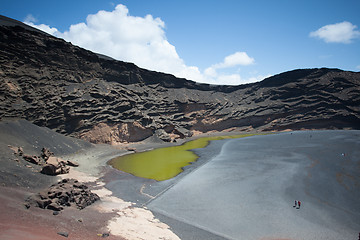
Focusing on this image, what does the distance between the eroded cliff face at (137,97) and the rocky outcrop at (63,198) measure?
27.7m

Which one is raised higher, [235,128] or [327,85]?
[327,85]

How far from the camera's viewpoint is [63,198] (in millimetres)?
13250

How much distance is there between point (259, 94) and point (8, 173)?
7739cm

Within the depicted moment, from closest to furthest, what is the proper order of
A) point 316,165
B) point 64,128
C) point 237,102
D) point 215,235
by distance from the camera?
point 215,235
point 316,165
point 64,128
point 237,102

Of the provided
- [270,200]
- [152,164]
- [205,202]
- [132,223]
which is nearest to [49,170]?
[132,223]

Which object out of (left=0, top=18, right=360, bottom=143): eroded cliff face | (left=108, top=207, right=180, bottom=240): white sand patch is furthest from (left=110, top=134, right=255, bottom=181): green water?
(left=0, top=18, right=360, bottom=143): eroded cliff face

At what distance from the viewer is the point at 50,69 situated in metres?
42.2

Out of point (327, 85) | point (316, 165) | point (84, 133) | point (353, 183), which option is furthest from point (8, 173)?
point (327, 85)

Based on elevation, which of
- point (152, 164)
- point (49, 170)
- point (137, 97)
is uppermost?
point (137, 97)

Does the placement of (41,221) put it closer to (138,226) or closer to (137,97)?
(138,226)

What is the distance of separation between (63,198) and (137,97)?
43.6 metres

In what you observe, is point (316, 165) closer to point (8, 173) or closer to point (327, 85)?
point (8, 173)

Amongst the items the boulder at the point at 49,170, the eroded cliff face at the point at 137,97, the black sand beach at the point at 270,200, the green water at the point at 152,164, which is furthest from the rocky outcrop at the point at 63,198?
the eroded cliff face at the point at 137,97

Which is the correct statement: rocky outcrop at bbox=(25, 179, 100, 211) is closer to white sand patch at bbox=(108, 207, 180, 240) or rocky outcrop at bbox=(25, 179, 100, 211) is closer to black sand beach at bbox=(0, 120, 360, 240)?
black sand beach at bbox=(0, 120, 360, 240)
